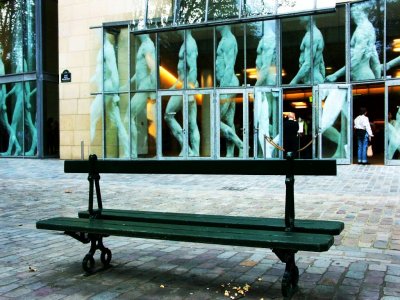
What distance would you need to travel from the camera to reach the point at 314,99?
1745cm

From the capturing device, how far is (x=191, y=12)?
18906 millimetres

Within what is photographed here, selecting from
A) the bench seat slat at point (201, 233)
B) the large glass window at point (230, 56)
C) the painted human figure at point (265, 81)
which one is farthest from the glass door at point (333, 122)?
the bench seat slat at point (201, 233)

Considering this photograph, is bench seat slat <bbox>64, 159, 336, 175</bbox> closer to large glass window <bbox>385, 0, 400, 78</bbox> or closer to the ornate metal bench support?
the ornate metal bench support

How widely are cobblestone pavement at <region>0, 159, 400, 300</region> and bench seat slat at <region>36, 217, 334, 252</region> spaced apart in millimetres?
466

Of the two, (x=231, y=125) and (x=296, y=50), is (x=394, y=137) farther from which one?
(x=231, y=125)

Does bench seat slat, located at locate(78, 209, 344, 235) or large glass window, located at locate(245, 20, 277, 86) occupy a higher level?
large glass window, located at locate(245, 20, 277, 86)

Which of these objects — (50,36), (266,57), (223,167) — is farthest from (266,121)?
(223,167)

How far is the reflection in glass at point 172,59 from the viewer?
1972 centimetres

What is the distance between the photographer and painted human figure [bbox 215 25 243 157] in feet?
61.5

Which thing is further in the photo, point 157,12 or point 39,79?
point 39,79

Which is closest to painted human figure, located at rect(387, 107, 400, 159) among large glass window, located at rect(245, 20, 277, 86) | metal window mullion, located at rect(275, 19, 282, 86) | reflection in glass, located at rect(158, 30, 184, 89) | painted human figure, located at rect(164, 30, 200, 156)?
metal window mullion, located at rect(275, 19, 282, 86)

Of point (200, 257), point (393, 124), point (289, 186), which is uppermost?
point (393, 124)

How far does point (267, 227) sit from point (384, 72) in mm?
14204

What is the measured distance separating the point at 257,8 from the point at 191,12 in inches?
107
